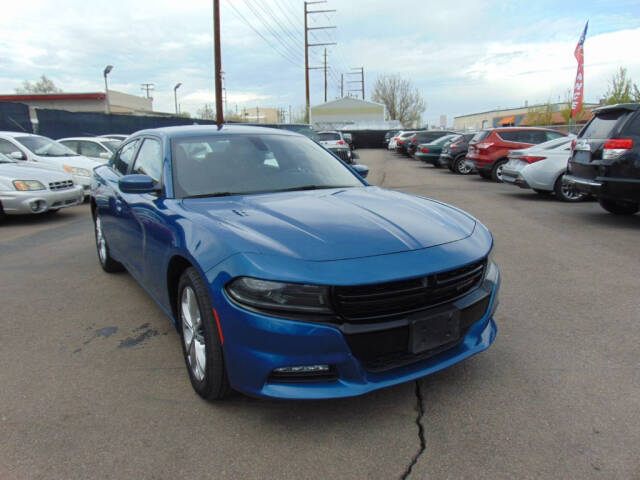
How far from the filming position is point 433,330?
234cm

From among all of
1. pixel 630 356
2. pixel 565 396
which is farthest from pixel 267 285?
pixel 630 356

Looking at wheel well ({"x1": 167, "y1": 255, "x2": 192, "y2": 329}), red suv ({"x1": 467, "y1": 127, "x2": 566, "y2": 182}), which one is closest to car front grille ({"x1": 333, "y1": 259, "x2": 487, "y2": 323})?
wheel well ({"x1": 167, "y1": 255, "x2": 192, "y2": 329})

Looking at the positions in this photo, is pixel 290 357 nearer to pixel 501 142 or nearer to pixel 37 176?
pixel 37 176

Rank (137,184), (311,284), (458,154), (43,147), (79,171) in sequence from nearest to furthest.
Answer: (311,284) < (137,184) < (79,171) < (43,147) < (458,154)

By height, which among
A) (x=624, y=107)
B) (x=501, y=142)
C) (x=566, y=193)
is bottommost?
(x=566, y=193)

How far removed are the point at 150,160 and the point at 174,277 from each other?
51.0 inches

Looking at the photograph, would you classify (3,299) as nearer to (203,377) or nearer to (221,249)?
(203,377)

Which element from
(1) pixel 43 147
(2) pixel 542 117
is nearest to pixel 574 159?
(1) pixel 43 147

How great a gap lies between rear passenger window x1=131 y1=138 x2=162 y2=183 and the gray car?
17.6 feet

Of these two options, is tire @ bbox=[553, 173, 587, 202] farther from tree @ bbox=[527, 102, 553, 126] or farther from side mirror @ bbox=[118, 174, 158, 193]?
tree @ bbox=[527, 102, 553, 126]

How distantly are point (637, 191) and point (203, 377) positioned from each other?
22.2ft

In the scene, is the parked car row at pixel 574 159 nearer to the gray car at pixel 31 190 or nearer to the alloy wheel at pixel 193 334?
the alloy wheel at pixel 193 334

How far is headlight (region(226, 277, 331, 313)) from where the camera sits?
2.15m

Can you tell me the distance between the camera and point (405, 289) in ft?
7.38
